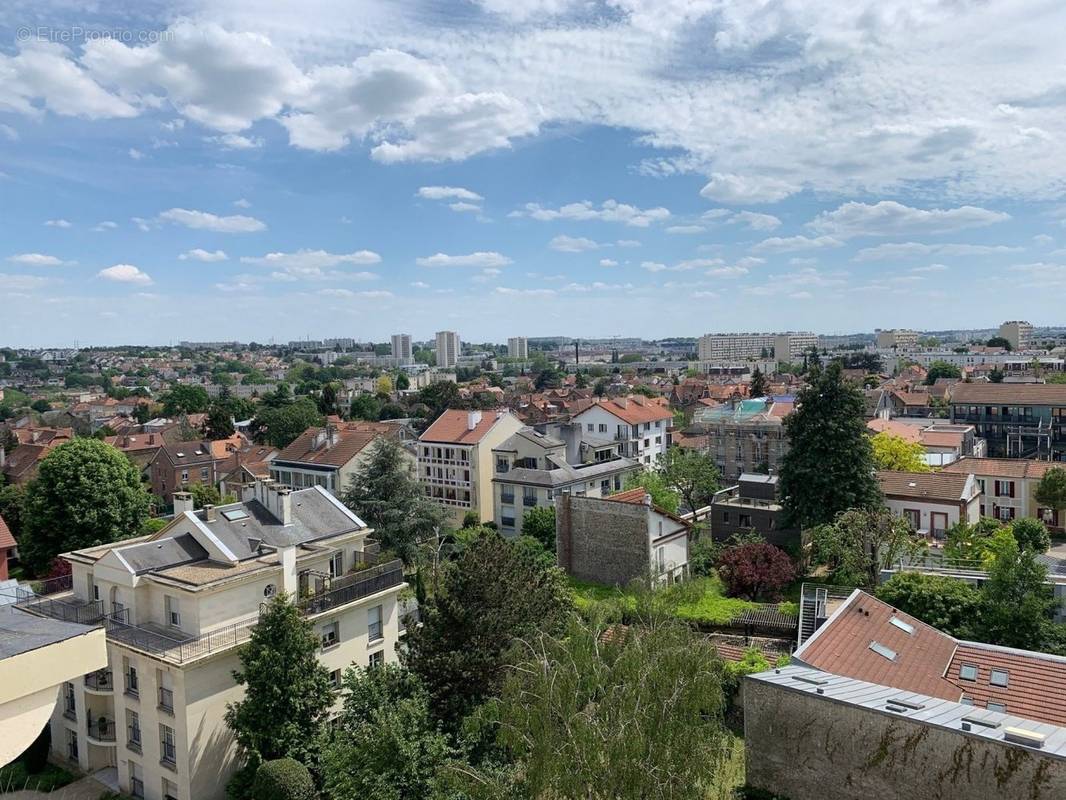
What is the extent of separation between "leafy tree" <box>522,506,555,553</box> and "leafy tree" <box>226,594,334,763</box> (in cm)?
2020

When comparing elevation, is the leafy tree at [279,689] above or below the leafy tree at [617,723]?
below

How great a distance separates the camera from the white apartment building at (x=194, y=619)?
65.3 ft

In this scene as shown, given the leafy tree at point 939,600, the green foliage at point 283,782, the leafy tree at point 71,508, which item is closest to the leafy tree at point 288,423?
the leafy tree at point 71,508

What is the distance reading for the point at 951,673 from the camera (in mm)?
19469

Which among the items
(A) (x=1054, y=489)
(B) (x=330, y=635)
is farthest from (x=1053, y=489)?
(B) (x=330, y=635)

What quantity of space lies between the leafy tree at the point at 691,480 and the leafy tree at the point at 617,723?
3045 centimetres

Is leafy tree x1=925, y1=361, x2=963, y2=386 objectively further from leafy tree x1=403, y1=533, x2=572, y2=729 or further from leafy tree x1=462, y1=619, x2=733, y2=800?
Answer: leafy tree x1=462, y1=619, x2=733, y2=800

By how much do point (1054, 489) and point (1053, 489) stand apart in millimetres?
46

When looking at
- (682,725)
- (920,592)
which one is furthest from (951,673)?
(682,725)

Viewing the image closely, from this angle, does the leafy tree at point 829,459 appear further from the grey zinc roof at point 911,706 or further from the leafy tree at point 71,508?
the leafy tree at point 71,508

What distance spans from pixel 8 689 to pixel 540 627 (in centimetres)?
1676

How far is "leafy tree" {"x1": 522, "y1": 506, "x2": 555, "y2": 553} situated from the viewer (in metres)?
39.3

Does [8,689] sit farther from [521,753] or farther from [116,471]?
[116,471]

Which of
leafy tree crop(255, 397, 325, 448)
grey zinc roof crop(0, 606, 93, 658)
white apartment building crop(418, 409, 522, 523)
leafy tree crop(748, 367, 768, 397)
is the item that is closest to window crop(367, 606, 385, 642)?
grey zinc roof crop(0, 606, 93, 658)
